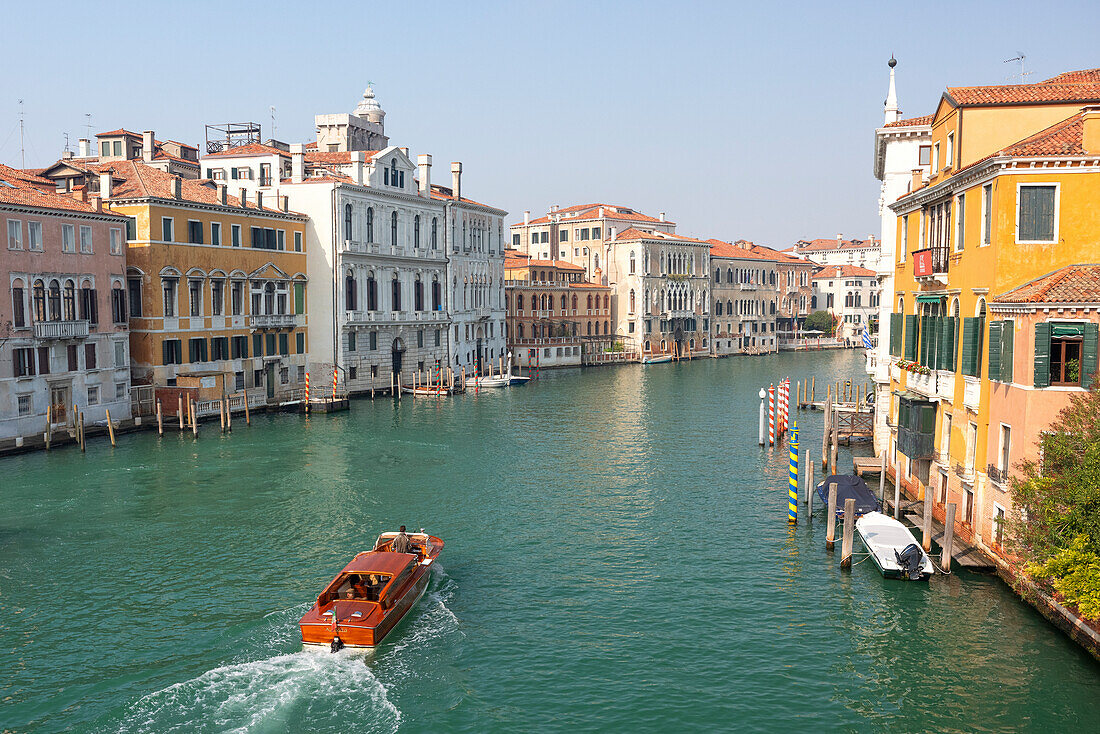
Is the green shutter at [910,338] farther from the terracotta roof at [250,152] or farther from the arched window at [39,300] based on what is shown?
the terracotta roof at [250,152]

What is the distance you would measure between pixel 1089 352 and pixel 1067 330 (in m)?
0.49

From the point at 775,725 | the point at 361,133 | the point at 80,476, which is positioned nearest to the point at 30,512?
the point at 80,476

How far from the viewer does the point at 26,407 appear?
109 ft

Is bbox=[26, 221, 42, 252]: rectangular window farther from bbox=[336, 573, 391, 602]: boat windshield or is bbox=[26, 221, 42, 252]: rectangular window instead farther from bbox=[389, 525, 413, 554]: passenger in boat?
bbox=[336, 573, 391, 602]: boat windshield

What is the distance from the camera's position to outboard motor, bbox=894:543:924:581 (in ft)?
60.3

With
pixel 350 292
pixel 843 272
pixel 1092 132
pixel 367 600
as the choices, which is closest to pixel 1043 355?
pixel 1092 132

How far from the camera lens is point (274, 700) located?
13672 mm

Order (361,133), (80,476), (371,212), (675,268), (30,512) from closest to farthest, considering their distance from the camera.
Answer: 1. (30,512)
2. (80,476)
3. (371,212)
4. (361,133)
5. (675,268)

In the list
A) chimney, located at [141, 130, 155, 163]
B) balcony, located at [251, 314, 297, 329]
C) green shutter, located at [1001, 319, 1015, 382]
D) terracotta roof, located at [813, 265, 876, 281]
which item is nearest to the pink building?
balcony, located at [251, 314, 297, 329]

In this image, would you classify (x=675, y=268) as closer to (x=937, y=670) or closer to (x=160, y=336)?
(x=160, y=336)

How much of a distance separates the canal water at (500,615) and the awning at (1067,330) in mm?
4906

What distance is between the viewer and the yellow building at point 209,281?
128ft

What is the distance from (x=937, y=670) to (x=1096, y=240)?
325 inches

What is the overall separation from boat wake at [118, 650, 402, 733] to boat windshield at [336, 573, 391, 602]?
140 cm
